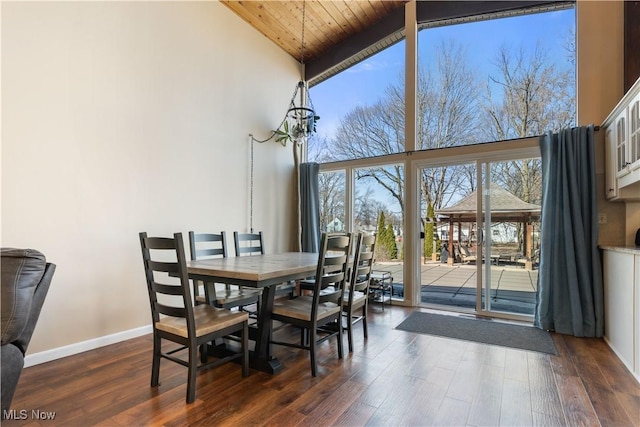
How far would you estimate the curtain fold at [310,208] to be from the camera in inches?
198

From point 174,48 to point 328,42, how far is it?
8.09 ft

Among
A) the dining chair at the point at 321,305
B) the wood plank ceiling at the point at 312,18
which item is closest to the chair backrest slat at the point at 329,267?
the dining chair at the point at 321,305

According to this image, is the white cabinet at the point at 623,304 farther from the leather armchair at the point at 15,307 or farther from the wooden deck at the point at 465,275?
the leather armchair at the point at 15,307

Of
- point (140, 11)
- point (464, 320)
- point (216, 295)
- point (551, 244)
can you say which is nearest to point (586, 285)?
point (551, 244)

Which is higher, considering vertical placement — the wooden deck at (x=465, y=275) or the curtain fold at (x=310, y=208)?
the curtain fold at (x=310, y=208)

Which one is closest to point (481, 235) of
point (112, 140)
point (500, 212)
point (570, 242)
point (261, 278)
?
point (500, 212)

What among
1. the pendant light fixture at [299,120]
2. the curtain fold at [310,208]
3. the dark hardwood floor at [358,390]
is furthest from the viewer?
the curtain fold at [310,208]

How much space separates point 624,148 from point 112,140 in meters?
4.45

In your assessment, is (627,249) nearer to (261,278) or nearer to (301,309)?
(301,309)

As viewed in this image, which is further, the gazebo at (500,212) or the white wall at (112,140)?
the gazebo at (500,212)

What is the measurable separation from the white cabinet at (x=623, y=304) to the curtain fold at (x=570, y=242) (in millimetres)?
122

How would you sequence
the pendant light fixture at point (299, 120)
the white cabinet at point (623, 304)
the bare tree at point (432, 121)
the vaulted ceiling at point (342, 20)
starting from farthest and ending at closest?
the bare tree at point (432, 121), the vaulted ceiling at point (342, 20), the pendant light fixture at point (299, 120), the white cabinet at point (623, 304)

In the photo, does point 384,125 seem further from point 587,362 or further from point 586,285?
point 587,362

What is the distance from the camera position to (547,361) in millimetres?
2576
